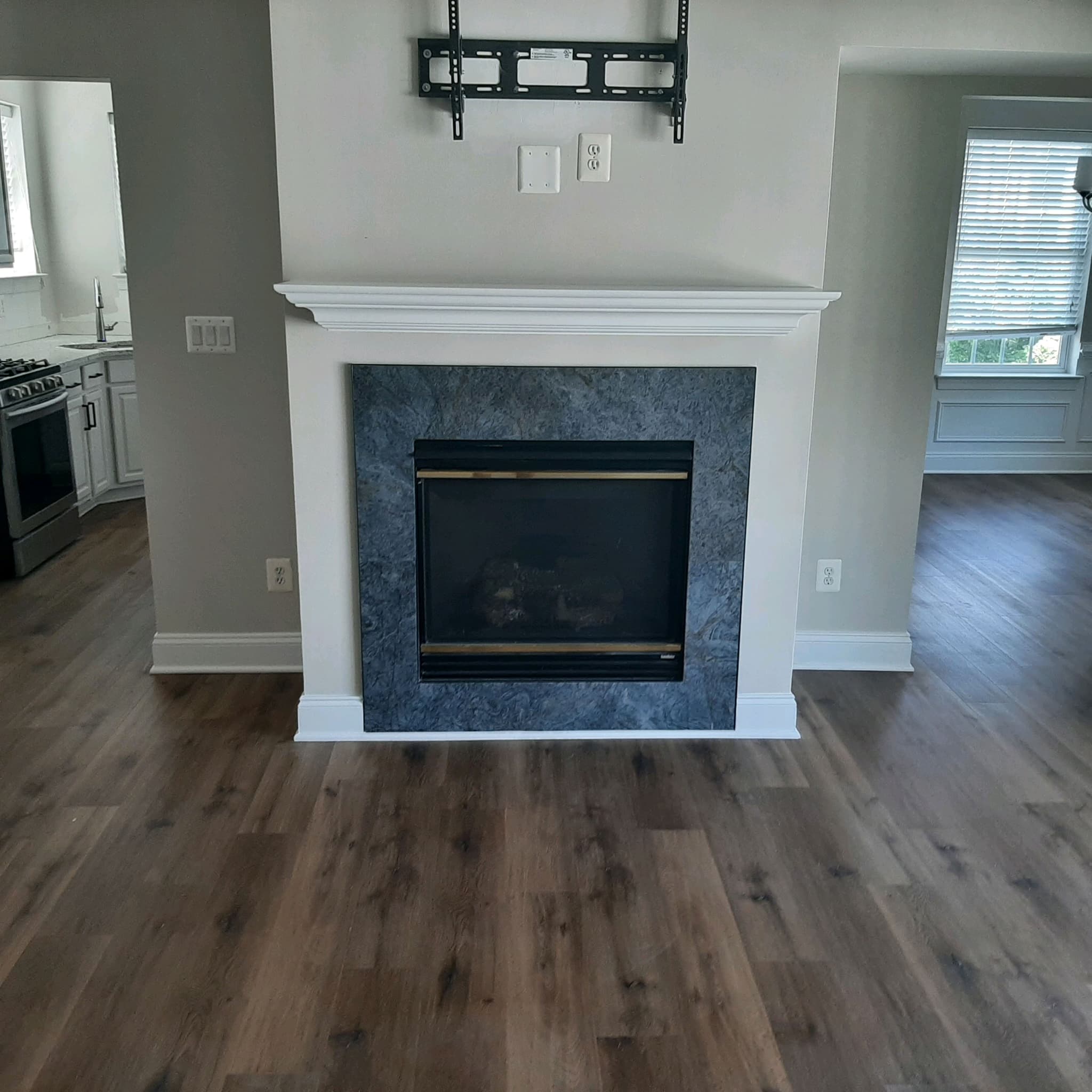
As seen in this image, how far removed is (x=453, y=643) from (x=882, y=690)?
1522 mm

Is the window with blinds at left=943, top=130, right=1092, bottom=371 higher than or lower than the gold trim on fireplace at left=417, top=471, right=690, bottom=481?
higher

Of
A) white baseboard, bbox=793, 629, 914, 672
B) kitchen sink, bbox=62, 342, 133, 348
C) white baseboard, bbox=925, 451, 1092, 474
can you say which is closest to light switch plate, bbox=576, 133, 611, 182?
white baseboard, bbox=793, 629, 914, 672

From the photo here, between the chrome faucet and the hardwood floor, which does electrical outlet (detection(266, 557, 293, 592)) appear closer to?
the hardwood floor

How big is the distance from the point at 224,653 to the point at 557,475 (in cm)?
149

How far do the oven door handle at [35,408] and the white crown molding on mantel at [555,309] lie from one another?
7.62 ft

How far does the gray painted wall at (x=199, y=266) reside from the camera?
3221mm

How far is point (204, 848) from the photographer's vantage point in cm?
260

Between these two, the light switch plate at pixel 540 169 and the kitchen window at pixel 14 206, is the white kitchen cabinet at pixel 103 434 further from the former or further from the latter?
the light switch plate at pixel 540 169

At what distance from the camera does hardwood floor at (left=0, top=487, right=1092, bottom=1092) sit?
1.95 metres

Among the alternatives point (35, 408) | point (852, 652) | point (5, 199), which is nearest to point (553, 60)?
point (852, 652)

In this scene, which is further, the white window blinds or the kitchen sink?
the white window blinds

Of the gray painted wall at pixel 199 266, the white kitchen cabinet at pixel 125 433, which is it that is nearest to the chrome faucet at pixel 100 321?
the white kitchen cabinet at pixel 125 433

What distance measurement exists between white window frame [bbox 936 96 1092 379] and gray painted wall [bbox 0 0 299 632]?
4662 mm

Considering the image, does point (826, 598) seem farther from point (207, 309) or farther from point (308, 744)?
point (207, 309)
